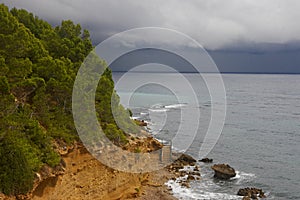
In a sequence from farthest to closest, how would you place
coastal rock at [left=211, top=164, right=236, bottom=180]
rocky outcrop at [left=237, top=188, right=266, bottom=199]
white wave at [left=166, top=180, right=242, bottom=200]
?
coastal rock at [left=211, top=164, right=236, bottom=180] < white wave at [left=166, top=180, right=242, bottom=200] < rocky outcrop at [left=237, top=188, right=266, bottom=199]

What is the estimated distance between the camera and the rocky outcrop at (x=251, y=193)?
37847 mm

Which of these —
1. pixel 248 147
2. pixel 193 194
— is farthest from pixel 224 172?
pixel 248 147

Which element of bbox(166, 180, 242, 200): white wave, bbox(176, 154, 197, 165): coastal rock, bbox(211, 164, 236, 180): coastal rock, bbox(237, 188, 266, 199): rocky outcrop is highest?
bbox(176, 154, 197, 165): coastal rock

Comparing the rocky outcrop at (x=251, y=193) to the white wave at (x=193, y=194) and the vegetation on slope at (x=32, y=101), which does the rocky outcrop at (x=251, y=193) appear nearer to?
the white wave at (x=193, y=194)

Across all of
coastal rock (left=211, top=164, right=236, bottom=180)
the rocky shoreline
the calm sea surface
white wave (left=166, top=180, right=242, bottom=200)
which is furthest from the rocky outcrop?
coastal rock (left=211, top=164, right=236, bottom=180)

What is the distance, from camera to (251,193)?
1510 inches

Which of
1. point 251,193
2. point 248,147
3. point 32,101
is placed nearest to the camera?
point 32,101

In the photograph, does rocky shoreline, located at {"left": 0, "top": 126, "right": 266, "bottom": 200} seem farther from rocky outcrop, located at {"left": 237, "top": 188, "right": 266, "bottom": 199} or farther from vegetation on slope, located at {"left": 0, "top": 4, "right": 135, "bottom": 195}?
vegetation on slope, located at {"left": 0, "top": 4, "right": 135, "bottom": 195}

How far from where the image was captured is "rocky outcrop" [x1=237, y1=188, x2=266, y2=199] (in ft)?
124

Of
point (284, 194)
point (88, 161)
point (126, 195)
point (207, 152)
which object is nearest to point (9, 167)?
point (88, 161)

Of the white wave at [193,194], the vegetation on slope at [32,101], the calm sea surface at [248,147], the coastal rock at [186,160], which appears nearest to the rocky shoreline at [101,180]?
the white wave at [193,194]

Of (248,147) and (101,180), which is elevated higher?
(248,147)

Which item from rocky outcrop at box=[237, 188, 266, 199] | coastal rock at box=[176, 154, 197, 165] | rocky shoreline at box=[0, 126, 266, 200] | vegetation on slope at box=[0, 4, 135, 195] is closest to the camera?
vegetation on slope at box=[0, 4, 135, 195]

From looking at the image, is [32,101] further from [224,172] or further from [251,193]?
[224,172]
